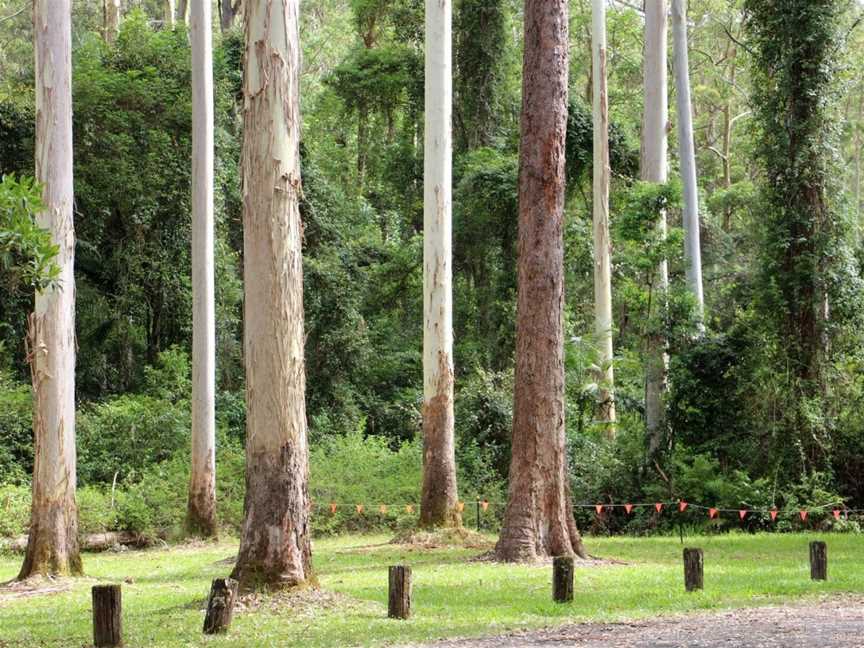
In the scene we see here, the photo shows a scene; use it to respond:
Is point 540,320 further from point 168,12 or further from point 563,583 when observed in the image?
point 168,12

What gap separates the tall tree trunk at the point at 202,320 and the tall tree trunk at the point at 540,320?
7.39 meters

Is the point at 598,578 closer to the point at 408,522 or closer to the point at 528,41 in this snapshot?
the point at 528,41

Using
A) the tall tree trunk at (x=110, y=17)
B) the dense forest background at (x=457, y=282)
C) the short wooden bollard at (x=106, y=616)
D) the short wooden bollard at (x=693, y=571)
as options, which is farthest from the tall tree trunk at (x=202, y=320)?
the tall tree trunk at (x=110, y=17)

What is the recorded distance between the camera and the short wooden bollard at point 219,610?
10648 mm

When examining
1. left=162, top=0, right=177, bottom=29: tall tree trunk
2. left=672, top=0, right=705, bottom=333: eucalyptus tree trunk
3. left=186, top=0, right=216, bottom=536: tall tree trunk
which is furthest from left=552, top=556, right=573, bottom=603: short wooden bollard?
left=162, top=0, right=177, bottom=29: tall tree trunk

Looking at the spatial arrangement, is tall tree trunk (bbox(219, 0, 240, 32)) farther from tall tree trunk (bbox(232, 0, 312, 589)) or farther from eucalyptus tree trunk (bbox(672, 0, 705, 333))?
tall tree trunk (bbox(232, 0, 312, 589))

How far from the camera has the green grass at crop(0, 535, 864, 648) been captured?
432 inches

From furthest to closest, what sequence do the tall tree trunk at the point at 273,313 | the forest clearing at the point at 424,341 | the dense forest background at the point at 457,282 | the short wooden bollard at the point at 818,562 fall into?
the dense forest background at the point at 457,282 → the short wooden bollard at the point at 818,562 → the forest clearing at the point at 424,341 → the tall tree trunk at the point at 273,313

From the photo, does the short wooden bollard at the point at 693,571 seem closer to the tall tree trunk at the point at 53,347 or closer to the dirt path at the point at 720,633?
the dirt path at the point at 720,633

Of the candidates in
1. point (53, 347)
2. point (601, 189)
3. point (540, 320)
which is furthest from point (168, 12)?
point (540, 320)

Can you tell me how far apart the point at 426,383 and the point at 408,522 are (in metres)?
4.55

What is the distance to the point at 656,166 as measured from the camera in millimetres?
26688

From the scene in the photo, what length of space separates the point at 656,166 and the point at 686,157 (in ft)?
5.66

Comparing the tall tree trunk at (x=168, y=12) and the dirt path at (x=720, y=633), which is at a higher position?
the tall tree trunk at (x=168, y=12)
